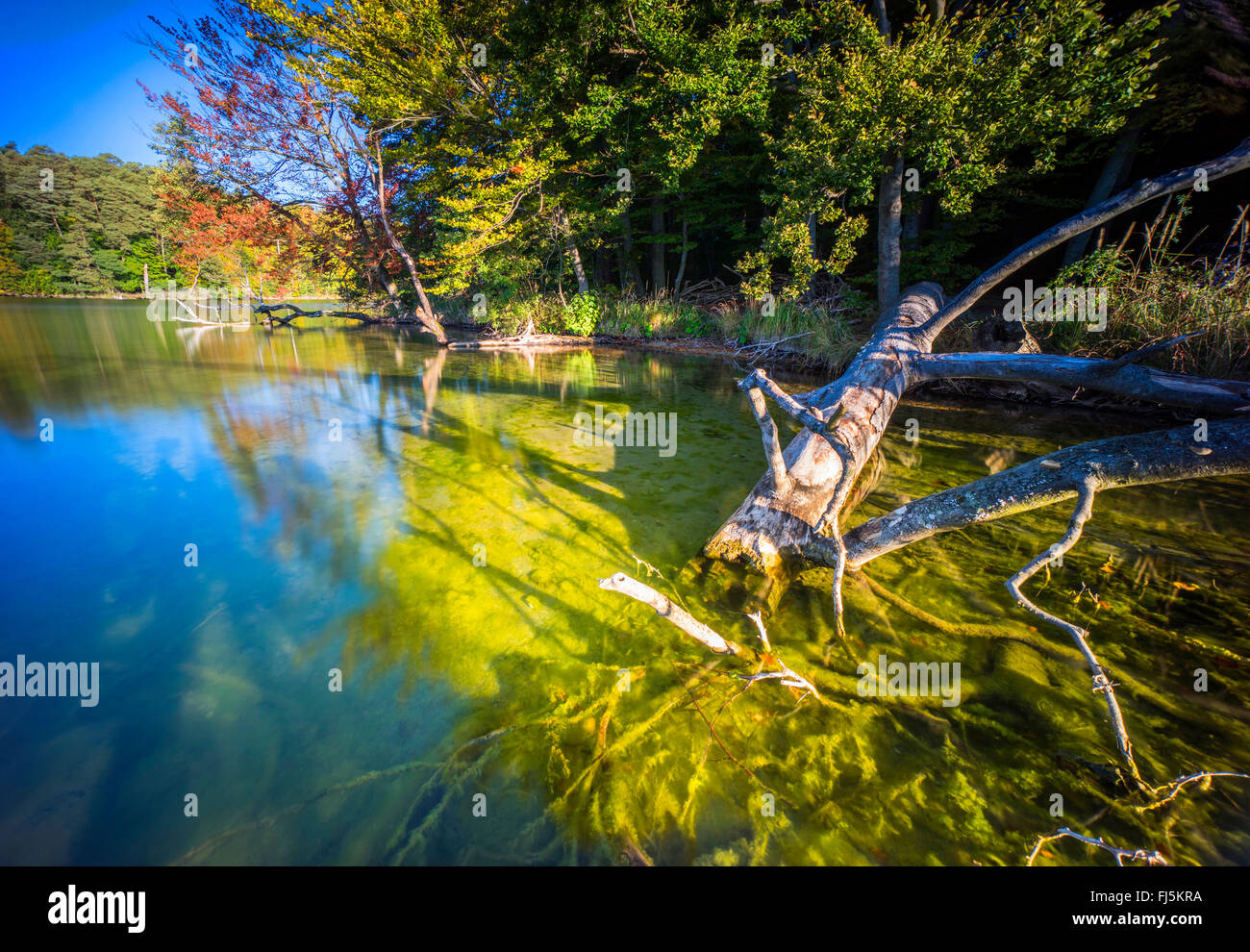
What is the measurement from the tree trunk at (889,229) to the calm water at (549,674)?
5.65m

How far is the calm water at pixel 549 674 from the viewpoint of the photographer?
52.7 inches

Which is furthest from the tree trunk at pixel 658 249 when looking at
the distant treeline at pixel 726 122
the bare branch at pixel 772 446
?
the bare branch at pixel 772 446

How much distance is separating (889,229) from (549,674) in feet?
31.6

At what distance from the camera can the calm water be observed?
1339 mm

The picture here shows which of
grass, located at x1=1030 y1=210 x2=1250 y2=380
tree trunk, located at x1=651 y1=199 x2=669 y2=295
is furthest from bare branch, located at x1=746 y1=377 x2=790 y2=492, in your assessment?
tree trunk, located at x1=651 y1=199 x2=669 y2=295

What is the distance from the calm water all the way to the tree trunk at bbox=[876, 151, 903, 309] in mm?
5651

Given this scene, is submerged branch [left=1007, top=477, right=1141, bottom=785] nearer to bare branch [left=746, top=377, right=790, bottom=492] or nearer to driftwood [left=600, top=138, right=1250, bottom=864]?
driftwood [left=600, top=138, right=1250, bottom=864]

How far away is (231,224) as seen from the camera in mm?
14477

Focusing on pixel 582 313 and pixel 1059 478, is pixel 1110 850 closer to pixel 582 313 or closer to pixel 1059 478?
pixel 1059 478

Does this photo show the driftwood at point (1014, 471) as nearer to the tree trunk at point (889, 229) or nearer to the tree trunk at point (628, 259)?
the tree trunk at point (889, 229)

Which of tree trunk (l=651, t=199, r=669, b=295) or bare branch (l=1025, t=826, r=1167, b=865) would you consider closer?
bare branch (l=1025, t=826, r=1167, b=865)

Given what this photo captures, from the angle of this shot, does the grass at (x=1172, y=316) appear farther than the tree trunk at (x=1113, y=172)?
No
